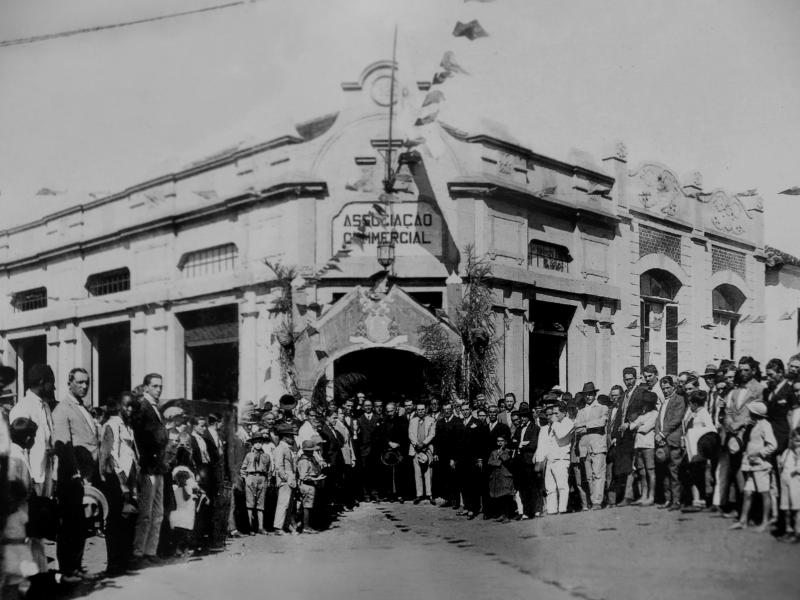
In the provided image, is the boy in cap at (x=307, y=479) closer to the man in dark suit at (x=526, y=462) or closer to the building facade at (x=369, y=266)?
the building facade at (x=369, y=266)

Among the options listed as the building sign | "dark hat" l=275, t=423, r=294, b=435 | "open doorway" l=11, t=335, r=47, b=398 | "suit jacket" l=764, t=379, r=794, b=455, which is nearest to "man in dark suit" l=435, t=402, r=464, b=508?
"dark hat" l=275, t=423, r=294, b=435

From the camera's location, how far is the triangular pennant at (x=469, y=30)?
6.12 m

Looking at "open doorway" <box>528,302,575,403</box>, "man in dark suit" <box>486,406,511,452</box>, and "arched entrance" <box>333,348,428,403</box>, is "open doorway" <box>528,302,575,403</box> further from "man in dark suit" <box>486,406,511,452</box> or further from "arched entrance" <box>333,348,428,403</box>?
"arched entrance" <box>333,348,428,403</box>

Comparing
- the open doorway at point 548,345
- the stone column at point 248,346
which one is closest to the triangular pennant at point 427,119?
the open doorway at point 548,345

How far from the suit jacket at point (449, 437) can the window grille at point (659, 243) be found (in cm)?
225

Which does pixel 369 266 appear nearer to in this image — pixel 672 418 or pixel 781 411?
pixel 672 418

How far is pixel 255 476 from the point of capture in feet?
26.0

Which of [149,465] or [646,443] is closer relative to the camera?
[149,465]

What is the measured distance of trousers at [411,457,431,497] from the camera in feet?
30.0

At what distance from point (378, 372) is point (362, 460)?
2208mm

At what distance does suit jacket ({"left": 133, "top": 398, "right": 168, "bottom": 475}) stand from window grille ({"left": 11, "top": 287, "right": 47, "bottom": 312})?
1.56 m

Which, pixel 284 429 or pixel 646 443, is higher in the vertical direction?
pixel 284 429

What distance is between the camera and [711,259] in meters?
7.88

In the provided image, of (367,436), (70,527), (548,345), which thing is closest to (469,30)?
(548,345)
